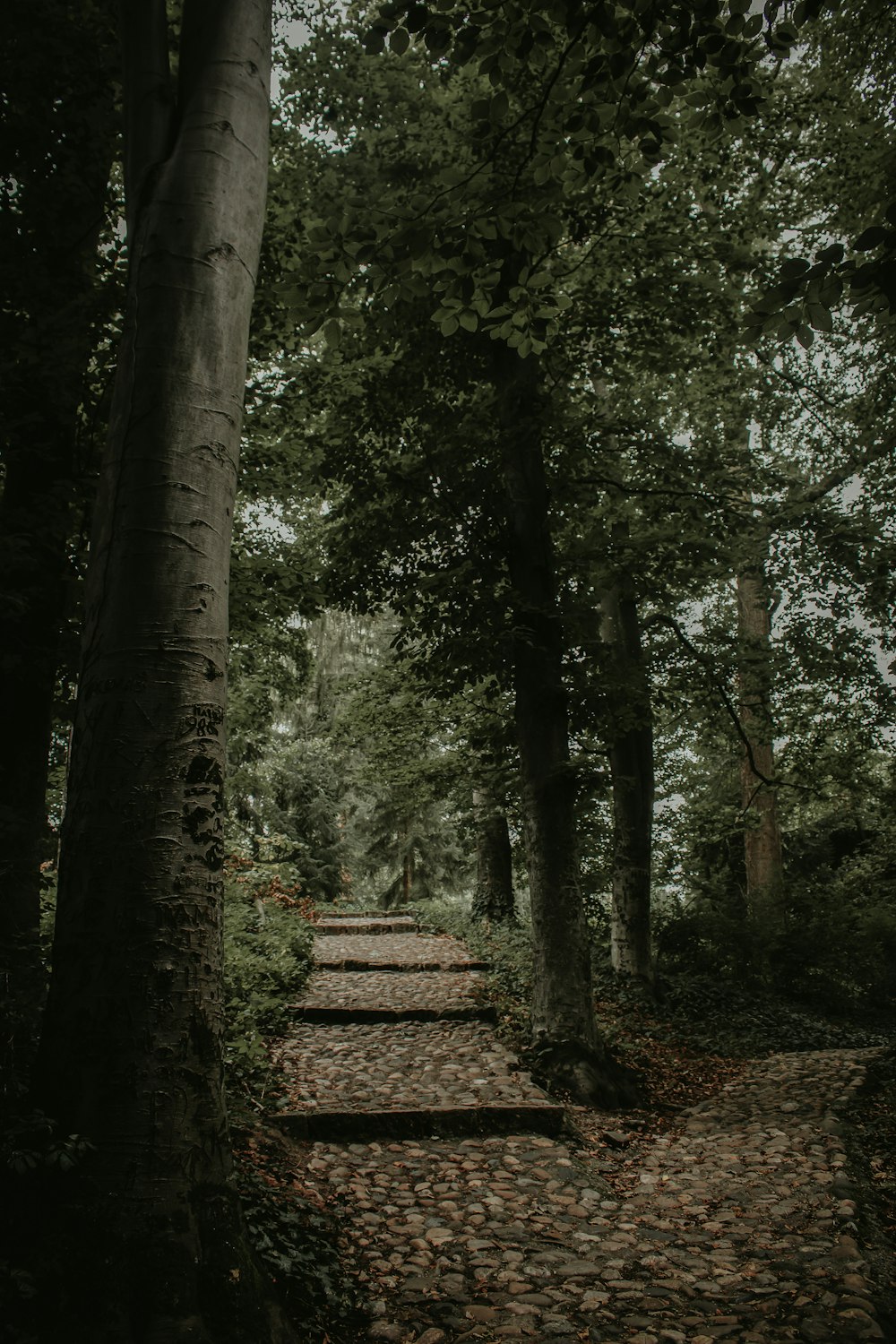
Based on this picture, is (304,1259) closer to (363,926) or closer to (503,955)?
(503,955)

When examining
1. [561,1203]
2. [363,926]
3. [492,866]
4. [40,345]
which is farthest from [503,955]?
[40,345]

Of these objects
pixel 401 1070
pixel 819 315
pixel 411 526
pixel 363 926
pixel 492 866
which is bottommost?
pixel 401 1070

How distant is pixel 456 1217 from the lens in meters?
3.76

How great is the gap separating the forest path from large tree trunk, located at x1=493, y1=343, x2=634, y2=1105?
557mm

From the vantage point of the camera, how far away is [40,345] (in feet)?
16.6

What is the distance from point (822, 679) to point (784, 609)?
1.05m

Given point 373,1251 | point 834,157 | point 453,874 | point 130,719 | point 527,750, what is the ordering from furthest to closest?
1. point 453,874
2. point 834,157
3. point 527,750
4. point 373,1251
5. point 130,719

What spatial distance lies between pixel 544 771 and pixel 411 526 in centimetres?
266

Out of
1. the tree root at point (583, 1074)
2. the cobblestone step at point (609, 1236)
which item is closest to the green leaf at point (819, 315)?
the cobblestone step at point (609, 1236)

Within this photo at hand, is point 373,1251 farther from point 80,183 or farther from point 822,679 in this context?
point 822,679

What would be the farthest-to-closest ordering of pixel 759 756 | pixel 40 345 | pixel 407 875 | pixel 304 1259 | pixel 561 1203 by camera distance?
pixel 407 875 < pixel 759 756 < pixel 40 345 < pixel 561 1203 < pixel 304 1259

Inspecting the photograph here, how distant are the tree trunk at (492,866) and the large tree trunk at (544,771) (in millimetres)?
7457

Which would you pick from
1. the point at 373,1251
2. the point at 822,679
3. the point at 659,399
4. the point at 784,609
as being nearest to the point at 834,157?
the point at 659,399

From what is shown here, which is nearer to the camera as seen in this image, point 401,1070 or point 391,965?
point 401,1070
